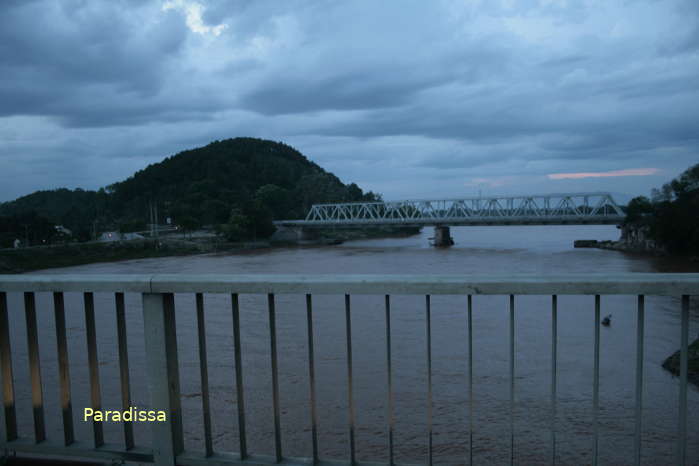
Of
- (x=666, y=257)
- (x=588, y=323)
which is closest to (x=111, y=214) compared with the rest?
(x=666, y=257)

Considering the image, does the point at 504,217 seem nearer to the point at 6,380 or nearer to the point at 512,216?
the point at 512,216

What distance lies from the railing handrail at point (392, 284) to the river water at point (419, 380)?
1704 millimetres

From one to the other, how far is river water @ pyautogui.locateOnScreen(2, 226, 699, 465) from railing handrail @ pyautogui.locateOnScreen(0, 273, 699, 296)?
67.1 inches

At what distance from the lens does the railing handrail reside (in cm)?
207

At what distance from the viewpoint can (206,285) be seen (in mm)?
2326

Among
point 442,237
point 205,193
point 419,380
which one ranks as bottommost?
point 442,237

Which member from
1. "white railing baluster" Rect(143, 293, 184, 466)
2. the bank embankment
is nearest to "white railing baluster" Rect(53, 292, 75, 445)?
"white railing baluster" Rect(143, 293, 184, 466)

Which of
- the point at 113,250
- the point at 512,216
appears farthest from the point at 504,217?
the point at 113,250

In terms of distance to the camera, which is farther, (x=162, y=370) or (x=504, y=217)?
(x=504, y=217)

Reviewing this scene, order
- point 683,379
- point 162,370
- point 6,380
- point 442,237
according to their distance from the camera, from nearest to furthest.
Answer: point 683,379 → point 162,370 → point 6,380 → point 442,237

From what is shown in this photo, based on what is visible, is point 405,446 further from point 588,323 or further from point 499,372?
point 588,323

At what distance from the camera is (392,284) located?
219 centimetres

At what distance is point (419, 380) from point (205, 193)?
3510 inches

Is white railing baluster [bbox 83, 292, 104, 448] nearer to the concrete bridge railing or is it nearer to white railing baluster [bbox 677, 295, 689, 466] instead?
the concrete bridge railing
